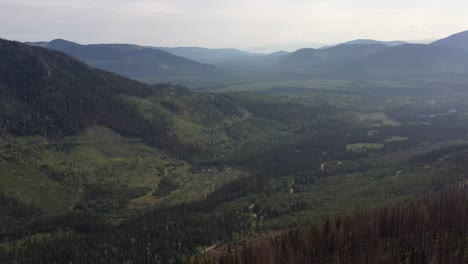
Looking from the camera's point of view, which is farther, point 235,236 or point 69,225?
point 69,225

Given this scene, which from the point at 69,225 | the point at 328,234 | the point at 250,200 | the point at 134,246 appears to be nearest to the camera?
the point at 328,234

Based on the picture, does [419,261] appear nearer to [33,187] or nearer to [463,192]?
[463,192]

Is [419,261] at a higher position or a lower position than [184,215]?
higher

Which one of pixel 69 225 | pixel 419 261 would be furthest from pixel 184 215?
pixel 419 261

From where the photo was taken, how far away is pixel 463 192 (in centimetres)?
13500

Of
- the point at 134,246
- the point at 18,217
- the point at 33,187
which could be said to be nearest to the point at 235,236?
the point at 134,246

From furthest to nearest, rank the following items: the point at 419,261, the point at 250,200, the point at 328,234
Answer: the point at 250,200, the point at 328,234, the point at 419,261

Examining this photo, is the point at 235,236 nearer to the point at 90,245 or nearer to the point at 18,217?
the point at 90,245

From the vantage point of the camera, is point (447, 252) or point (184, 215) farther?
point (184, 215)

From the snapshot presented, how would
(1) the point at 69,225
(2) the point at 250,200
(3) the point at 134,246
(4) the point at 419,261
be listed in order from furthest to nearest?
(2) the point at 250,200 < (1) the point at 69,225 < (3) the point at 134,246 < (4) the point at 419,261

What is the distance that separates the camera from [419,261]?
9194 cm

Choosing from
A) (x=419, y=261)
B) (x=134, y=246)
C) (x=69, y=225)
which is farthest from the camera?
(x=69, y=225)

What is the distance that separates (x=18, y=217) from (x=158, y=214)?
175 feet

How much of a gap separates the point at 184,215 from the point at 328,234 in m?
69.4
